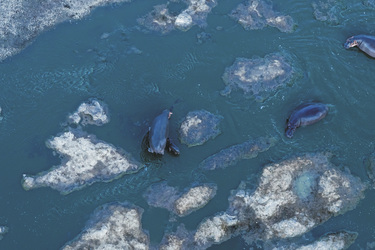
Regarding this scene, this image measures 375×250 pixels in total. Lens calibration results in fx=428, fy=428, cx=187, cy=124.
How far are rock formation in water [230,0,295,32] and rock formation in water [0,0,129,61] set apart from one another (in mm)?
4959

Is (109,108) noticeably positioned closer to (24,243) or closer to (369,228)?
(24,243)

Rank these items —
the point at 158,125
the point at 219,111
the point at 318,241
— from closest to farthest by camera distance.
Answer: the point at 318,241 → the point at 158,125 → the point at 219,111

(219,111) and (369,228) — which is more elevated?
(219,111)

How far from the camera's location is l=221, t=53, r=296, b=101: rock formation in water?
14.7 m

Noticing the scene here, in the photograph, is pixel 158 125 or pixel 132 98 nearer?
pixel 158 125

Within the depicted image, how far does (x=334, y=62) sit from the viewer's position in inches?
597

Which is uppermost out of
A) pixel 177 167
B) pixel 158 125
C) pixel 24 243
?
pixel 158 125

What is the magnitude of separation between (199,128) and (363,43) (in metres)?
6.72

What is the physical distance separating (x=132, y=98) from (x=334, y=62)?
7231 mm

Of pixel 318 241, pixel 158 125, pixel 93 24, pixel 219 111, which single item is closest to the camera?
pixel 318 241

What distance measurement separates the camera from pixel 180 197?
12.5 m

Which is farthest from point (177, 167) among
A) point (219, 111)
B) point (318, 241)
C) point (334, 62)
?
point (334, 62)

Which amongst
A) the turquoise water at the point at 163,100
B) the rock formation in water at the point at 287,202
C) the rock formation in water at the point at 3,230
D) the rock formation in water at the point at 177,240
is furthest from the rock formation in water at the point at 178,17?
the rock formation in water at the point at 3,230

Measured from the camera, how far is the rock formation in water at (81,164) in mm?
12930
